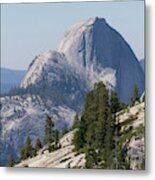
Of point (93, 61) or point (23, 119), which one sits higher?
point (93, 61)

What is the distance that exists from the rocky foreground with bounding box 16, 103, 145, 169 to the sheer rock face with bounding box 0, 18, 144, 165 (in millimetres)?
67

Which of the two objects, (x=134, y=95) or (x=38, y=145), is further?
(x=38, y=145)

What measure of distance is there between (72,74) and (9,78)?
0.26 meters

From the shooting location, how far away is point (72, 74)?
3.24 meters

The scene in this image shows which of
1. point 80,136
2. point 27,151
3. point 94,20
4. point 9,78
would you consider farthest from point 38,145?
point 94,20

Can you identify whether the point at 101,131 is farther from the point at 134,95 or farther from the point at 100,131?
the point at 134,95

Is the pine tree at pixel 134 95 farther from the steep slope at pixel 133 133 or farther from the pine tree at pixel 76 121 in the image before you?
the pine tree at pixel 76 121

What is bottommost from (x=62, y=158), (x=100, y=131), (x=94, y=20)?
(x=62, y=158)

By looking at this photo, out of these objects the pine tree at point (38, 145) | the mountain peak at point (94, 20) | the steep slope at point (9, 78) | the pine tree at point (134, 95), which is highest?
the mountain peak at point (94, 20)

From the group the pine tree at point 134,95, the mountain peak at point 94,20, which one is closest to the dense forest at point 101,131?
the pine tree at point 134,95

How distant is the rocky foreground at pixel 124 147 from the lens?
10.3 feet

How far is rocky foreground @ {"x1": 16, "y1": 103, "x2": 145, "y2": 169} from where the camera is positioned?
3.13 meters

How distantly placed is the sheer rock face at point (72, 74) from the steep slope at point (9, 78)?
0.03 metres

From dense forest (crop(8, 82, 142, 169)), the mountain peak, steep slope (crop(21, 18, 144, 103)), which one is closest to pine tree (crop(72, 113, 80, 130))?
dense forest (crop(8, 82, 142, 169))
